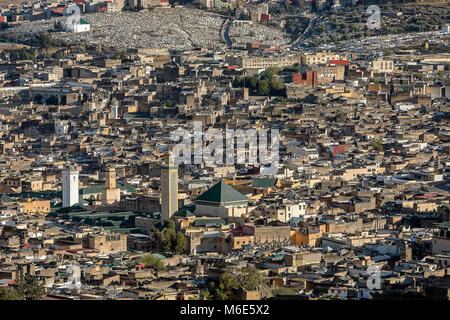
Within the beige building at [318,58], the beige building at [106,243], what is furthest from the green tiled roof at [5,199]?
the beige building at [318,58]

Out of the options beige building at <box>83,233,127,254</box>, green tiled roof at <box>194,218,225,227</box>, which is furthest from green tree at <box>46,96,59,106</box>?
beige building at <box>83,233,127,254</box>

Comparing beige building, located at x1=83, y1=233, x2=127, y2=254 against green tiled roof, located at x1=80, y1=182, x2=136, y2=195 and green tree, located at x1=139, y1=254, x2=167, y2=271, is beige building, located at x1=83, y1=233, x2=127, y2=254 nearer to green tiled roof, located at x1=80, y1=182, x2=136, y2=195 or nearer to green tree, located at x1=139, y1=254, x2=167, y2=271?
green tree, located at x1=139, y1=254, x2=167, y2=271

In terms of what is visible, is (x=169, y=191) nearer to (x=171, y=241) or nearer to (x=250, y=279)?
(x=171, y=241)

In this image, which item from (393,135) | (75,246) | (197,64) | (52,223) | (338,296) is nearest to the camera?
(338,296)

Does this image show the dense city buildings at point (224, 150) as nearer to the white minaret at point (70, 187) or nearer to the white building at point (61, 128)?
the white minaret at point (70, 187)

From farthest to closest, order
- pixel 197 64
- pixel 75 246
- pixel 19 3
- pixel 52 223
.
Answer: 1. pixel 19 3
2. pixel 197 64
3. pixel 52 223
4. pixel 75 246
